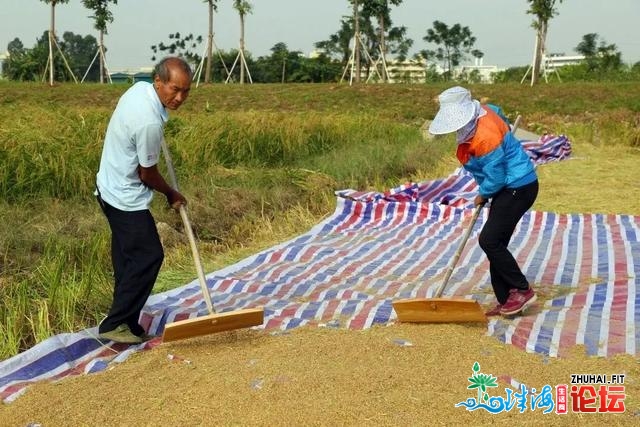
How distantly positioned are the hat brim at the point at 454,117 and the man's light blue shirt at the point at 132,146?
1.16 metres

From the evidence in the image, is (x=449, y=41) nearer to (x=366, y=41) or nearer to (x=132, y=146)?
(x=366, y=41)

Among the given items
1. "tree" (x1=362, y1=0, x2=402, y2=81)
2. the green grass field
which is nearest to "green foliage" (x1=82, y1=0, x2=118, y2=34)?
"tree" (x1=362, y1=0, x2=402, y2=81)

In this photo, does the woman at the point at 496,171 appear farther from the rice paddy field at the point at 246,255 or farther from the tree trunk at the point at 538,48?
the tree trunk at the point at 538,48

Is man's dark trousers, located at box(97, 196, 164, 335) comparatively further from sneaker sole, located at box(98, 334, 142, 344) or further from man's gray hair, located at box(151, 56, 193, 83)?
man's gray hair, located at box(151, 56, 193, 83)

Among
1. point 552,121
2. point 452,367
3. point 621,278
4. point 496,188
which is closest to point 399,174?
point 621,278

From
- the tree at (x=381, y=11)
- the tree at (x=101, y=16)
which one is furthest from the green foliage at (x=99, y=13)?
the tree at (x=381, y=11)

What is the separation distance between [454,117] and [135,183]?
1.37 metres

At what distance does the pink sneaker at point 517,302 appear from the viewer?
3251 millimetres

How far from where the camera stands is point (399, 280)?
13.5ft

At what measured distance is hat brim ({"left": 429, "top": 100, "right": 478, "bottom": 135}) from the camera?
10.2ft

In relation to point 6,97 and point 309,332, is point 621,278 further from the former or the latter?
point 6,97

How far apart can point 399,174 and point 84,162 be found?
10.3 feet

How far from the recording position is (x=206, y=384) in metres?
2.48

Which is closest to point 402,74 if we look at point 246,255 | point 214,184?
point 214,184
